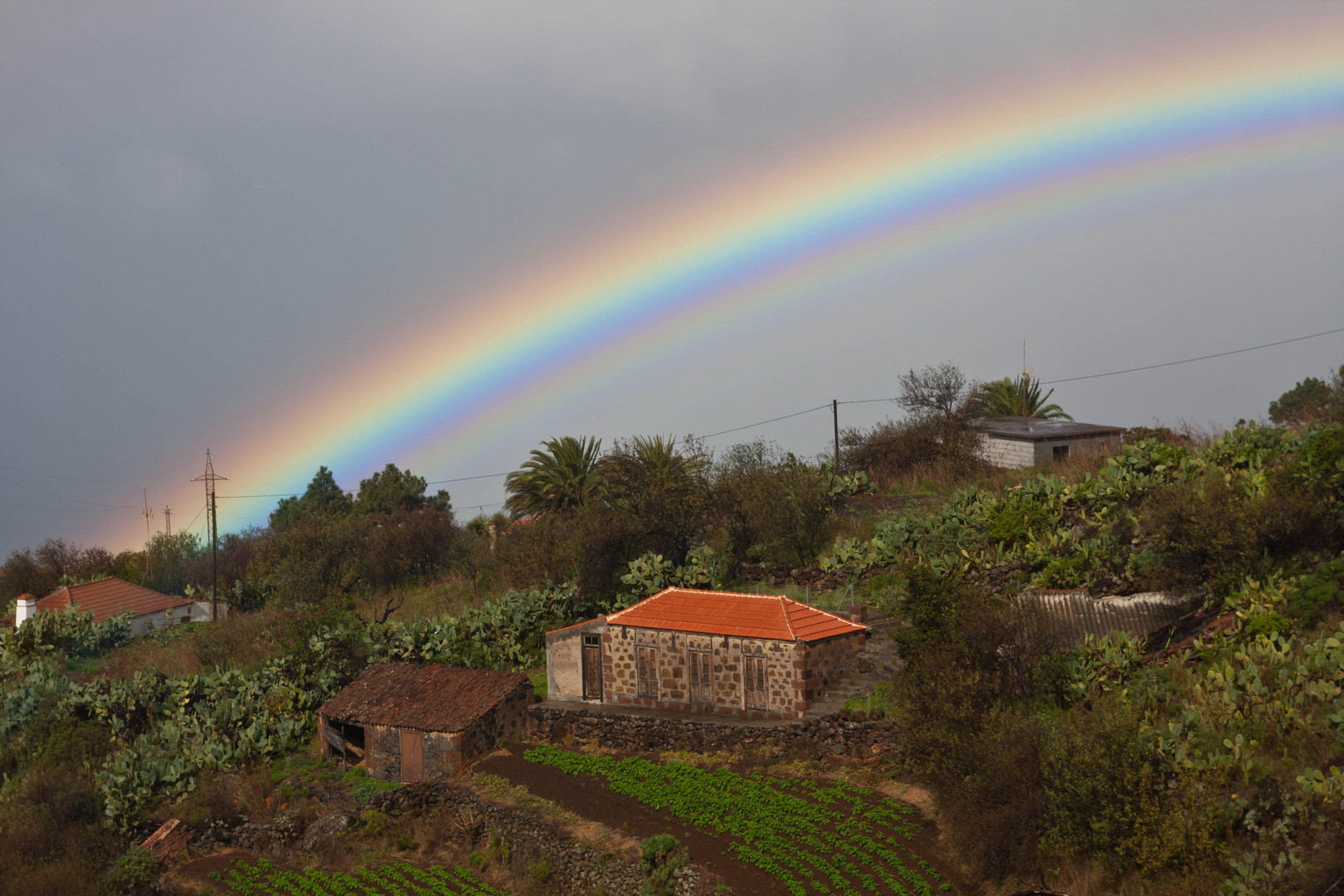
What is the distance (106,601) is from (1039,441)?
55.1m

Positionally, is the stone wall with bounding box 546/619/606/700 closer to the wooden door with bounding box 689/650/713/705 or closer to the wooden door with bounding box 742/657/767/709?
the wooden door with bounding box 689/650/713/705

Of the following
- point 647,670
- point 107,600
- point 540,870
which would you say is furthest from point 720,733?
point 107,600

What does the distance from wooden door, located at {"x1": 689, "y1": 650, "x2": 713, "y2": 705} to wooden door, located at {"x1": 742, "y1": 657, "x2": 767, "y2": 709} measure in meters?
1.17

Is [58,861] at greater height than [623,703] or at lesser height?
lesser

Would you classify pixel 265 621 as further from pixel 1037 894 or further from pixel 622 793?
pixel 1037 894

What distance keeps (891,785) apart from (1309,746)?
8360 mm

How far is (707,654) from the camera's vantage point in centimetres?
2808

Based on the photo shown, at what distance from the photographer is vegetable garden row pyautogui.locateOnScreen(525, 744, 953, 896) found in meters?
18.0

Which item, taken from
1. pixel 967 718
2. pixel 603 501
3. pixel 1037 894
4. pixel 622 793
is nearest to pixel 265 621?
pixel 603 501

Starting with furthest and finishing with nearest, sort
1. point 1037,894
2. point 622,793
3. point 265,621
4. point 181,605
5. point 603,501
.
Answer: point 181,605, point 265,621, point 603,501, point 622,793, point 1037,894

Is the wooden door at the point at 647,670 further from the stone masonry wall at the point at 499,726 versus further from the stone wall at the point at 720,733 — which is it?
the stone masonry wall at the point at 499,726

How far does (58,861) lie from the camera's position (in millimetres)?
28453

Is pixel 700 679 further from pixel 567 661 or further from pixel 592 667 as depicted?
pixel 567 661

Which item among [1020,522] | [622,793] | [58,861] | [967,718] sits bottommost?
[58,861]
